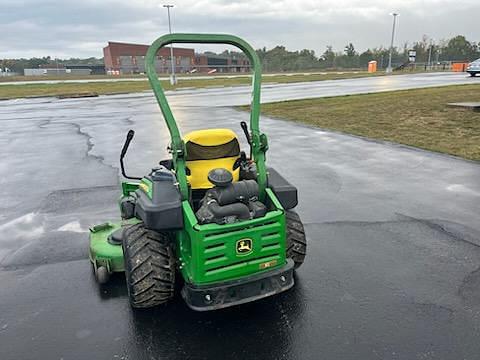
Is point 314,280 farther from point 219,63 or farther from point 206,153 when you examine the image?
point 219,63

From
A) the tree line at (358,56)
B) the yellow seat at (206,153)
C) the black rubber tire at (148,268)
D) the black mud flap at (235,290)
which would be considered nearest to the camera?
the black mud flap at (235,290)

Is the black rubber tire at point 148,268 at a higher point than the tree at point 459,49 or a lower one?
lower

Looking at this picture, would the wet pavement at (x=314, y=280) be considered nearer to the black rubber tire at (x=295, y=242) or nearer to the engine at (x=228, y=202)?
the black rubber tire at (x=295, y=242)

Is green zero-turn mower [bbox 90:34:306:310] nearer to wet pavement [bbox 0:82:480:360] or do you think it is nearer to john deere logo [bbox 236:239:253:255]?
john deere logo [bbox 236:239:253:255]

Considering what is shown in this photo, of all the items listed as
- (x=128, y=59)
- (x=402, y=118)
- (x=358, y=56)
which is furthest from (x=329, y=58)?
(x=402, y=118)

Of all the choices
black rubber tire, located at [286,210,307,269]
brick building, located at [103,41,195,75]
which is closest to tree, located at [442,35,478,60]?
brick building, located at [103,41,195,75]

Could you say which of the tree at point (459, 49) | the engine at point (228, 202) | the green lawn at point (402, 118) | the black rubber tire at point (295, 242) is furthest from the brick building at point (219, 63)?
the engine at point (228, 202)

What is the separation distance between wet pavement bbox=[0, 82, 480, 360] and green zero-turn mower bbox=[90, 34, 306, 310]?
29 cm

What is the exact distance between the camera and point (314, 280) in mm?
3863

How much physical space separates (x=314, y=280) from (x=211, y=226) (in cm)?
139

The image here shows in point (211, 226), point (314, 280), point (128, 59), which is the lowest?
point (314, 280)

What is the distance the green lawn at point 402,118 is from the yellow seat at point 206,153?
21.8ft

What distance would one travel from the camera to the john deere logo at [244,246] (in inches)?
120

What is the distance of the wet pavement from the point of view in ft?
9.90
